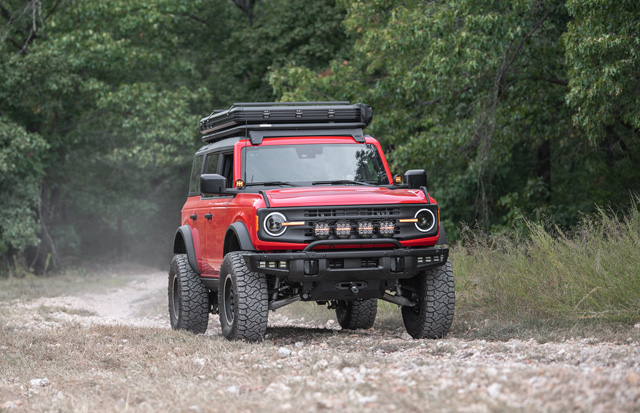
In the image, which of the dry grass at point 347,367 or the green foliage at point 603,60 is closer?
the dry grass at point 347,367

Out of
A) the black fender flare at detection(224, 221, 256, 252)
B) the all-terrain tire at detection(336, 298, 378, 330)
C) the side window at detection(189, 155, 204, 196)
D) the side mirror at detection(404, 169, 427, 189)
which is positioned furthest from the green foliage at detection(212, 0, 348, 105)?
the black fender flare at detection(224, 221, 256, 252)

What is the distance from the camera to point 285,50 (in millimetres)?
31266

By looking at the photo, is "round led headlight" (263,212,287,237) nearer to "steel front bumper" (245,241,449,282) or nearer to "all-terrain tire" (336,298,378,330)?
"steel front bumper" (245,241,449,282)

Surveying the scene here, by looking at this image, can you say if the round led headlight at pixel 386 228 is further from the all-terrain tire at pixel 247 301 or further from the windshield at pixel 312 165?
the all-terrain tire at pixel 247 301

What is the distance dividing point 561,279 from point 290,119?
3.64m

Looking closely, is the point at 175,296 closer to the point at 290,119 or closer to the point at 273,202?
the point at 290,119

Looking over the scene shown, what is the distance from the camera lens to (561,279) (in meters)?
9.82

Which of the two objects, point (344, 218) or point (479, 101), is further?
point (479, 101)

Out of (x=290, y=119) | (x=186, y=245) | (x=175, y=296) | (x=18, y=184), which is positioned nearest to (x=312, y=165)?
(x=290, y=119)

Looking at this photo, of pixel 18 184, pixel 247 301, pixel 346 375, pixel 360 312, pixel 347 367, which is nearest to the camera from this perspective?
pixel 346 375

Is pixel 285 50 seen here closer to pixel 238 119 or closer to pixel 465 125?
pixel 465 125

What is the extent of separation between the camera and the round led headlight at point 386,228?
28.4 feet

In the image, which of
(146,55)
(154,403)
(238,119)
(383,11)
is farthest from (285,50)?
(154,403)

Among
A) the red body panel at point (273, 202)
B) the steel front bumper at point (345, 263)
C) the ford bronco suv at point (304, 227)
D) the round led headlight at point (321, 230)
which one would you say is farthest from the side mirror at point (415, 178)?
the round led headlight at point (321, 230)
